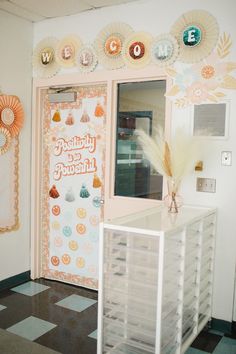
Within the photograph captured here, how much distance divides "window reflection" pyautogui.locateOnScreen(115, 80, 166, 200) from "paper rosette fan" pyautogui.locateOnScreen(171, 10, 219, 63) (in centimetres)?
34

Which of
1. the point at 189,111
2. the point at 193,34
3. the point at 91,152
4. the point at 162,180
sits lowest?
the point at 162,180

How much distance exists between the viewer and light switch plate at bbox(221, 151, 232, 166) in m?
2.76

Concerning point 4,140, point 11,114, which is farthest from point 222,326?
point 11,114

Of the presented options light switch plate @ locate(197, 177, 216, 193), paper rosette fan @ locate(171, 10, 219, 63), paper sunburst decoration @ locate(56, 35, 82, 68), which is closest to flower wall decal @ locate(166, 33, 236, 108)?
paper rosette fan @ locate(171, 10, 219, 63)

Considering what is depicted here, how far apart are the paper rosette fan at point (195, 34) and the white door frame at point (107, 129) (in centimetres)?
27

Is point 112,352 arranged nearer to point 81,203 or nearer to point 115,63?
point 81,203

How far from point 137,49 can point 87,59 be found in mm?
529

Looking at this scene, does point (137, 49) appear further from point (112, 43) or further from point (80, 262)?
point (80, 262)

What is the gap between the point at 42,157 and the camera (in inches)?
148

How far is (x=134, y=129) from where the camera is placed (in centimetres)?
329

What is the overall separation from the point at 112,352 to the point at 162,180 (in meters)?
1.47

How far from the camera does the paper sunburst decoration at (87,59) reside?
10.8 ft

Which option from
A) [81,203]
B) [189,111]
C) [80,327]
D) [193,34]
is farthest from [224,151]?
[80,327]

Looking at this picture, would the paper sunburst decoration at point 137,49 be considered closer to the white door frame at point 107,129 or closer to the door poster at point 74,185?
the white door frame at point 107,129
